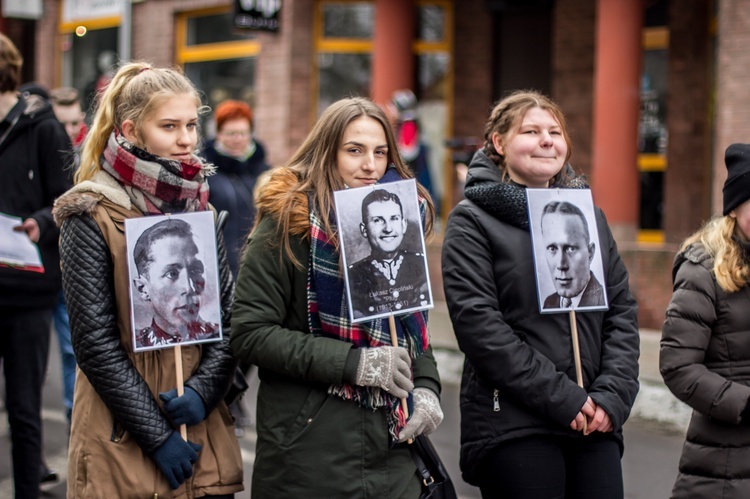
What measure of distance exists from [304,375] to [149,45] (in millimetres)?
14177

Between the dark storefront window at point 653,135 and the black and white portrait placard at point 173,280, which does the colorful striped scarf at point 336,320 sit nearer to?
the black and white portrait placard at point 173,280

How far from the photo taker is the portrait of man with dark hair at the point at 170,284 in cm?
312

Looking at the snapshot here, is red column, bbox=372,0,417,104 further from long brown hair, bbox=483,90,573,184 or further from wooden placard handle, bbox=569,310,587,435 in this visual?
wooden placard handle, bbox=569,310,587,435

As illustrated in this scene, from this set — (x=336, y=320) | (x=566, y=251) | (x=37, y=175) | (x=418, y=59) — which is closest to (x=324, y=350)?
(x=336, y=320)

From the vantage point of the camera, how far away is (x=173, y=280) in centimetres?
318

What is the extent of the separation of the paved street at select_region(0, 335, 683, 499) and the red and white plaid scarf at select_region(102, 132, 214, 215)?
261cm

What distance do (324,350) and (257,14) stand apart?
1130cm

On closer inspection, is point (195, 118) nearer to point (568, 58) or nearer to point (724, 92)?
point (724, 92)

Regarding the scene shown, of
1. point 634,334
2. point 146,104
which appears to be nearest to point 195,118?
point 146,104

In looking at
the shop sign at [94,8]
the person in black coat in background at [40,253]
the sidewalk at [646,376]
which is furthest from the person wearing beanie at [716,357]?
the shop sign at [94,8]

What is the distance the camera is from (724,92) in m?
10.5

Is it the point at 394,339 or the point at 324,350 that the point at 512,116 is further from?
the point at 324,350

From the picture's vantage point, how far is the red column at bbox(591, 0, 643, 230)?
11141mm

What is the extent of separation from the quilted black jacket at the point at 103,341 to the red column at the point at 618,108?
873cm
